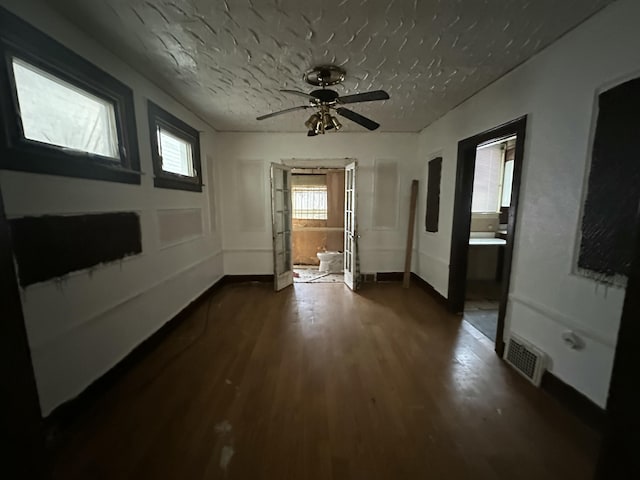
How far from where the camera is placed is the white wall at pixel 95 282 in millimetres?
1378

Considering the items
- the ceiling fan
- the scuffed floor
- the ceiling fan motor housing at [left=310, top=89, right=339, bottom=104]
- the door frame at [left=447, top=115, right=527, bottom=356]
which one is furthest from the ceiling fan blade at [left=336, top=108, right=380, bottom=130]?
the scuffed floor

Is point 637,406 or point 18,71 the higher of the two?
point 18,71

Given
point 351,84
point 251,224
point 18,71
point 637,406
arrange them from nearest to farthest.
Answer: point 637,406, point 18,71, point 351,84, point 251,224

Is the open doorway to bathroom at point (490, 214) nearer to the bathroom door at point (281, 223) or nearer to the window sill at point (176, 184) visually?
the bathroom door at point (281, 223)

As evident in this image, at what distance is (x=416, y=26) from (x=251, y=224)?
335 centimetres

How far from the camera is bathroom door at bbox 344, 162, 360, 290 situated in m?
3.95

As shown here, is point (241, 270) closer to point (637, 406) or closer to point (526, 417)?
point (526, 417)

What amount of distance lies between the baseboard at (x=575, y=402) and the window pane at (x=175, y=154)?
3.81m

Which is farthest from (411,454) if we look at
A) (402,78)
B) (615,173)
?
(402,78)

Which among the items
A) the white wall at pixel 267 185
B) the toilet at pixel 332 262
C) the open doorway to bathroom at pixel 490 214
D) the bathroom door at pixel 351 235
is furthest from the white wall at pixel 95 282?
the open doorway to bathroom at pixel 490 214

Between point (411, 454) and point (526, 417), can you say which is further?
point (526, 417)

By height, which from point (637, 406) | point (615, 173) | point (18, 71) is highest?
point (18, 71)

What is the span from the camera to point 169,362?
85.4 inches

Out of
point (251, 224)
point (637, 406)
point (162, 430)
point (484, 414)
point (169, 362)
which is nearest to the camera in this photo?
point (637, 406)
